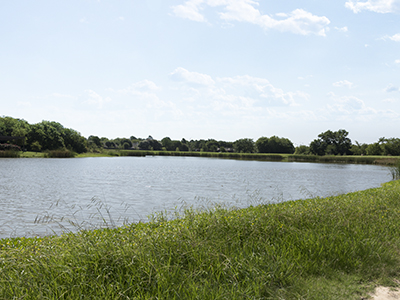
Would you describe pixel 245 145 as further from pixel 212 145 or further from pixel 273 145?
pixel 212 145

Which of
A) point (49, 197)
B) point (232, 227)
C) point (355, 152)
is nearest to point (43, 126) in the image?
point (49, 197)

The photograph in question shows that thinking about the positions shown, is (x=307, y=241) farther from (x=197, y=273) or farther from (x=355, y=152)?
(x=355, y=152)

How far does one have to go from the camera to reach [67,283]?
4031 millimetres

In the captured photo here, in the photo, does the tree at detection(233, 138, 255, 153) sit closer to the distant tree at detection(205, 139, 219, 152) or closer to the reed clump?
the distant tree at detection(205, 139, 219, 152)

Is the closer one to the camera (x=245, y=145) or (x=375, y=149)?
(x=375, y=149)

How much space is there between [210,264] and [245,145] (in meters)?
164

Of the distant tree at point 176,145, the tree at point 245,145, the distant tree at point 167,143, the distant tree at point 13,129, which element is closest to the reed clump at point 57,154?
the distant tree at point 13,129

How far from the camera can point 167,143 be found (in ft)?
623

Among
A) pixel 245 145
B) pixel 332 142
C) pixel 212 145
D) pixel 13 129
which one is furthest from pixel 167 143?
pixel 13 129

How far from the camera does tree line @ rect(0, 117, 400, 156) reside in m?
76.3

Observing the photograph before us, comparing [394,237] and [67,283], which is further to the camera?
[394,237]

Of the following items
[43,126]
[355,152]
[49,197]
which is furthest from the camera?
[355,152]

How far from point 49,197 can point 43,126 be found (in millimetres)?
76533

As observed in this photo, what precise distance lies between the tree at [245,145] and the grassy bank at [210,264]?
161m
